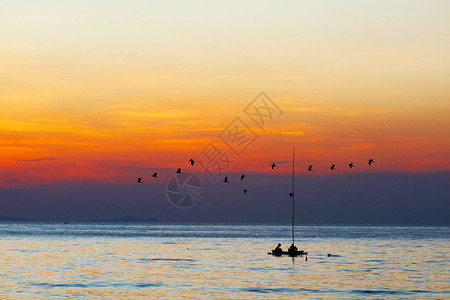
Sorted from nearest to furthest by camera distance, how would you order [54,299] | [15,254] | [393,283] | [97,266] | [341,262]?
[54,299] < [393,283] < [97,266] < [341,262] < [15,254]

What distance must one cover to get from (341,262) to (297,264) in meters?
7.76

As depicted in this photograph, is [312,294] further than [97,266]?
No

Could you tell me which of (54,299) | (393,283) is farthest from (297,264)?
(54,299)

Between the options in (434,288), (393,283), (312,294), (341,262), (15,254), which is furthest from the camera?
(15,254)

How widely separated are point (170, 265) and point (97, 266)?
9.09 m

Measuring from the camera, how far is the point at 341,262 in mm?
94188

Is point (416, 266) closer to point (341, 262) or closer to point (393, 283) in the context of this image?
point (341, 262)

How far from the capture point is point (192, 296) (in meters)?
57.9

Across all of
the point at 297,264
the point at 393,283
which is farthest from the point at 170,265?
the point at 393,283

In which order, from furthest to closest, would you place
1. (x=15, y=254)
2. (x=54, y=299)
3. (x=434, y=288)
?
(x=15, y=254) → (x=434, y=288) → (x=54, y=299)

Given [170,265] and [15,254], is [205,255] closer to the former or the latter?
[170,265]

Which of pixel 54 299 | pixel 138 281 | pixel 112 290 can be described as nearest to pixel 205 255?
pixel 138 281

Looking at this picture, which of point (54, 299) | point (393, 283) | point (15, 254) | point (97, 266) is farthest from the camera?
→ point (15, 254)

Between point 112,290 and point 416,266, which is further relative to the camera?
point 416,266
